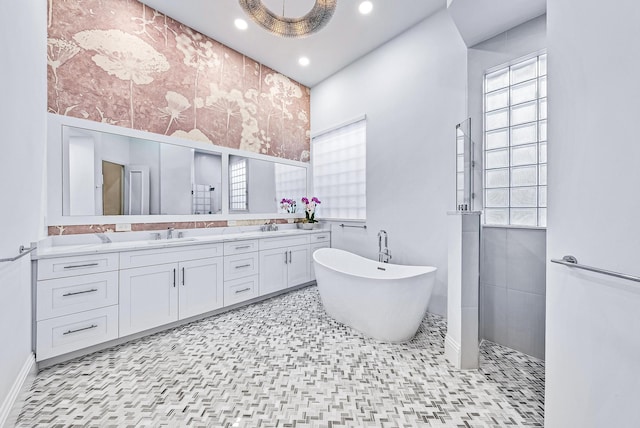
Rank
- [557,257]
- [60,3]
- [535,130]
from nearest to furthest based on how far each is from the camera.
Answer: [557,257]
[535,130]
[60,3]

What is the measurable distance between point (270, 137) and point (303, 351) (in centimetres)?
297

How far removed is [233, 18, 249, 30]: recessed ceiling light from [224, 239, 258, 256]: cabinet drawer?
2.54 meters

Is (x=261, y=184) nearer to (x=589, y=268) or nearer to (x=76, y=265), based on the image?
(x=76, y=265)

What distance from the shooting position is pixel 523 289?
197 centimetres

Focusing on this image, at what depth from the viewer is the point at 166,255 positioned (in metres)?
2.30

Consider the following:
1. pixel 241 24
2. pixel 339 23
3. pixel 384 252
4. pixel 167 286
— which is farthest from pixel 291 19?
pixel 167 286

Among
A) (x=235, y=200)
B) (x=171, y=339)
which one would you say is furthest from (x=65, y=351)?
(x=235, y=200)

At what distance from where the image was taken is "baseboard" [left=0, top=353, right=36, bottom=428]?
4.12 feet

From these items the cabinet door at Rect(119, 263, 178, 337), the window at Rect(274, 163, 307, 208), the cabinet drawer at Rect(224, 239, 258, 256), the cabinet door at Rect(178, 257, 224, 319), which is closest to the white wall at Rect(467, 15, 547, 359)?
the cabinet drawer at Rect(224, 239, 258, 256)

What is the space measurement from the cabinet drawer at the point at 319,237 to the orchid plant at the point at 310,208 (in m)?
0.30

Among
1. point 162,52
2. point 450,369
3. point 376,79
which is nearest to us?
point 450,369

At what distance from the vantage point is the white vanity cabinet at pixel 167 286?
208cm

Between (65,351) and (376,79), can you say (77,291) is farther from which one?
(376,79)

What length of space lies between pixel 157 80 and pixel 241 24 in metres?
1.16
